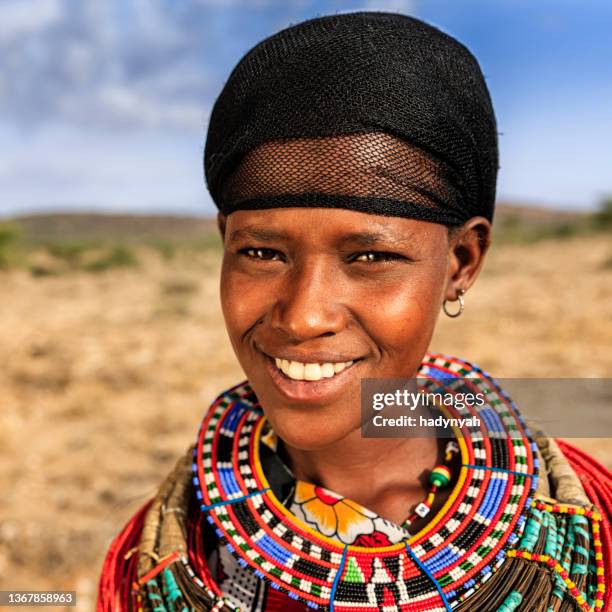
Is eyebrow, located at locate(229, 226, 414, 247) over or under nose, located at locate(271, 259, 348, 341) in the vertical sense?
over

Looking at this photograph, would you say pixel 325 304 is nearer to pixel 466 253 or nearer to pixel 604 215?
pixel 466 253

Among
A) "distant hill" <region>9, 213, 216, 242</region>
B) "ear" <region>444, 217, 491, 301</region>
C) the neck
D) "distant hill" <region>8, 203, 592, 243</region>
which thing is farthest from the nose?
"distant hill" <region>9, 213, 216, 242</region>

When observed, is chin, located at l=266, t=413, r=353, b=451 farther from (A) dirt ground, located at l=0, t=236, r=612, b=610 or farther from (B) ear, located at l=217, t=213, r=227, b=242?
(A) dirt ground, located at l=0, t=236, r=612, b=610

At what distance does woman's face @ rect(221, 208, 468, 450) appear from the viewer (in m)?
1.39

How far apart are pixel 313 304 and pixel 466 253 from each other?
0.55 metres

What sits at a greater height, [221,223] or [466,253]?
[221,223]

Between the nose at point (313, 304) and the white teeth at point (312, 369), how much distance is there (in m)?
0.08

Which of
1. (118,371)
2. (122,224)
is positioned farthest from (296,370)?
(122,224)

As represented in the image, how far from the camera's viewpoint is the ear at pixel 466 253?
1.62 meters

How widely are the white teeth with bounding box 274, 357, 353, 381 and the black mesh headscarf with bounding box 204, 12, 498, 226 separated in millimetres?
375

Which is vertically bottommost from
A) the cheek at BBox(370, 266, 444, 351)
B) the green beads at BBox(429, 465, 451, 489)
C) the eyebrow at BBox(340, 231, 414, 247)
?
the green beads at BBox(429, 465, 451, 489)

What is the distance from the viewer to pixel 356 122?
1.36m

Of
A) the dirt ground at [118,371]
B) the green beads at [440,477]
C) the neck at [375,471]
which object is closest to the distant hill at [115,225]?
the dirt ground at [118,371]

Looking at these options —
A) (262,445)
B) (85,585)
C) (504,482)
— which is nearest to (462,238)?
(504,482)
